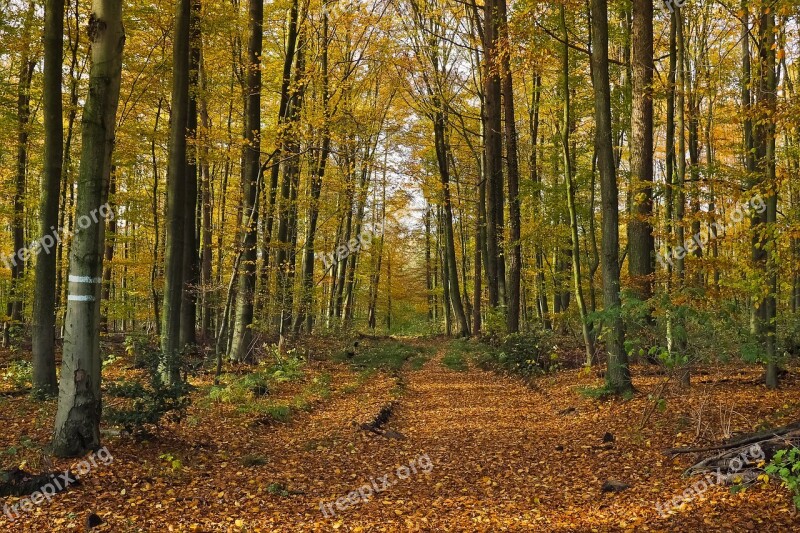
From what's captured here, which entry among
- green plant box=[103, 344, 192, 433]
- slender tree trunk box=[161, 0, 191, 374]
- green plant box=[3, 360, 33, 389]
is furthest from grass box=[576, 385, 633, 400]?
green plant box=[3, 360, 33, 389]

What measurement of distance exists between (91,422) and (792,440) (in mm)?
6083

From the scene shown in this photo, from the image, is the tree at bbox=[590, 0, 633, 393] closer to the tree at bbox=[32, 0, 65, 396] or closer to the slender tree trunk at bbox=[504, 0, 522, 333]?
the slender tree trunk at bbox=[504, 0, 522, 333]

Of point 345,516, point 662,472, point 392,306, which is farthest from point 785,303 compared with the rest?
point 392,306

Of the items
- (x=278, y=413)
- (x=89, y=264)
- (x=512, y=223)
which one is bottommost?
(x=278, y=413)

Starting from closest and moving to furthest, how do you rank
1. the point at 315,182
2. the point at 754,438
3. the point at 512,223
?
the point at 754,438 < the point at 512,223 < the point at 315,182

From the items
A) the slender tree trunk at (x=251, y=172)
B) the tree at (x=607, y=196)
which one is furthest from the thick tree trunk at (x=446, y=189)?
the tree at (x=607, y=196)

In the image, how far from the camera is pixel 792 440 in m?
4.52

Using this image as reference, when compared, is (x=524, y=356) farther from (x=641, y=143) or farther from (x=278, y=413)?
(x=278, y=413)

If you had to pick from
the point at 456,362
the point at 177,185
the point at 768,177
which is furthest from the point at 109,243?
the point at 768,177

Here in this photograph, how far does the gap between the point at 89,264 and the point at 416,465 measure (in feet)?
12.9

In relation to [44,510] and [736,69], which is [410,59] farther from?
[44,510]

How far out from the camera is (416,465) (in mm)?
6133

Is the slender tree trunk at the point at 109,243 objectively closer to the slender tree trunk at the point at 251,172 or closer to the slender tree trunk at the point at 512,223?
the slender tree trunk at the point at 251,172

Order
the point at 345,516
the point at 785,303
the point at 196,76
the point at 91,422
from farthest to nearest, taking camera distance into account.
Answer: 1. the point at 785,303
2. the point at 196,76
3. the point at 91,422
4. the point at 345,516
